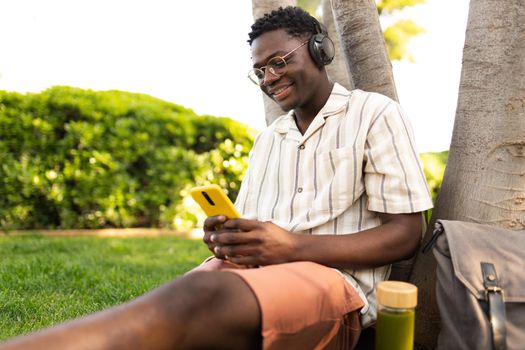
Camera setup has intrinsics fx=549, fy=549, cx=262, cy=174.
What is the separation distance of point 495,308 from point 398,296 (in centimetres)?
43

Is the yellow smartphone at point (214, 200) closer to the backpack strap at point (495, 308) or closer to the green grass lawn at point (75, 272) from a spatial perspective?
the backpack strap at point (495, 308)

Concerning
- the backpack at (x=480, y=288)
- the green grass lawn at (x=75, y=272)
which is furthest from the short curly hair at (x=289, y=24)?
the green grass lawn at (x=75, y=272)

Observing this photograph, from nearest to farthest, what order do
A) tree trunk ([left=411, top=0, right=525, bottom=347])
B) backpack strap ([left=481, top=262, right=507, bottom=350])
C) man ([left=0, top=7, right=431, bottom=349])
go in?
man ([left=0, top=7, right=431, bottom=349]) < backpack strap ([left=481, top=262, right=507, bottom=350]) < tree trunk ([left=411, top=0, right=525, bottom=347])

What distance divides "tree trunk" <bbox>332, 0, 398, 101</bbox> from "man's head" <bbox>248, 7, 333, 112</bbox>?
1.24 feet

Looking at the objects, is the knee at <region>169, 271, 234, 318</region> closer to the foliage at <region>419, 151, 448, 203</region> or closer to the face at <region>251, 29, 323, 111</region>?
the face at <region>251, 29, 323, 111</region>

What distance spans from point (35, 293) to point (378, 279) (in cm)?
240

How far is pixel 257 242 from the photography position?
2070 millimetres

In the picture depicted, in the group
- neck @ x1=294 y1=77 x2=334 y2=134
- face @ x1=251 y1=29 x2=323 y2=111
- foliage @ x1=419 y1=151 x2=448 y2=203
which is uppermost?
face @ x1=251 y1=29 x2=323 y2=111

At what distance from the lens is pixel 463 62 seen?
2.68 m

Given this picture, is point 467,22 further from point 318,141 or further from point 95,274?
point 95,274

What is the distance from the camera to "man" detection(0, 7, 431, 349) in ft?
5.29

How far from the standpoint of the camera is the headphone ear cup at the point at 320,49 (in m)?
2.59

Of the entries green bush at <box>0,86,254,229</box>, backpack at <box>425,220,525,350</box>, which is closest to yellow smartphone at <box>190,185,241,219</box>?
backpack at <box>425,220,525,350</box>

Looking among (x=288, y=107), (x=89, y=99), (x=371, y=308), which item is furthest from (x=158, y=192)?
(x=371, y=308)
